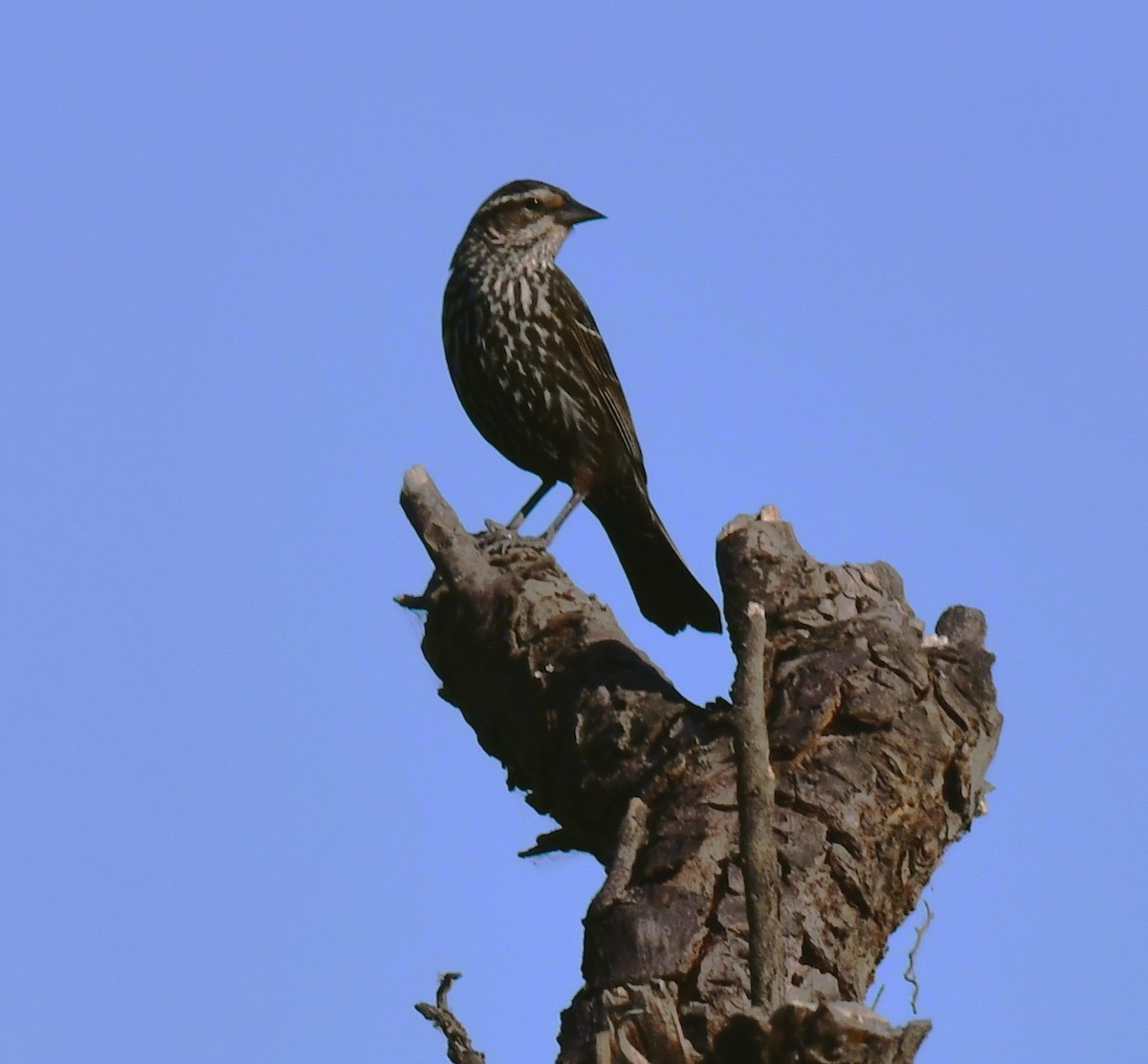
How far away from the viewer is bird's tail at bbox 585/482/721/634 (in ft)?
23.1

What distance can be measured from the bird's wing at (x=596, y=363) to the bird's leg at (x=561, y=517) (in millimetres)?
372

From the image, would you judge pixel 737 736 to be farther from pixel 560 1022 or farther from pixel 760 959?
pixel 560 1022

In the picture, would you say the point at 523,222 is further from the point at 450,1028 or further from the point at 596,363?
the point at 450,1028

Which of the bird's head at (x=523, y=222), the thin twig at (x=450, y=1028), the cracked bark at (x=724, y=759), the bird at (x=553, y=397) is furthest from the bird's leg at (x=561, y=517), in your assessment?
the thin twig at (x=450, y=1028)

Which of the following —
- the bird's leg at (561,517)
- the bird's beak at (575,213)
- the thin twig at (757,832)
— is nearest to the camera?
the thin twig at (757,832)

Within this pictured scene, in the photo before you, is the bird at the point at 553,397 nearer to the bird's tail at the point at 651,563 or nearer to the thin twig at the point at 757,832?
the bird's tail at the point at 651,563

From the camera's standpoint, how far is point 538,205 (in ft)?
25.4

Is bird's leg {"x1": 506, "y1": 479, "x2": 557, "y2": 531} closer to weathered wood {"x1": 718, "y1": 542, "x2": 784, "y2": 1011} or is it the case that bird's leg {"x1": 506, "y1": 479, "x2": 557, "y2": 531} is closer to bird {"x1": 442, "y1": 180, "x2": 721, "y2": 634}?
bird {"x1": 442, "y1": 180, "x2": 721, "y2": 634}

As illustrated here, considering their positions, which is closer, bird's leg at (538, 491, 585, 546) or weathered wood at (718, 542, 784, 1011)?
weathered wood at (718, 542, 784, 1011)

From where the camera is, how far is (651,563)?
739 centimetres

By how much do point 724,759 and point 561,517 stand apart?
10.5ft

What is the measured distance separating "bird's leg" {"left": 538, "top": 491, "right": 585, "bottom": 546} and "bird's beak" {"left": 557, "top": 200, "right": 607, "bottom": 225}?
143 cm

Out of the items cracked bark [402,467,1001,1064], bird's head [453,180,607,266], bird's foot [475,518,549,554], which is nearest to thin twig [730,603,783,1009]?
cracked bark [402,467,1001,1064]

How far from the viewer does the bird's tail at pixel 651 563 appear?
7035 millimetres
